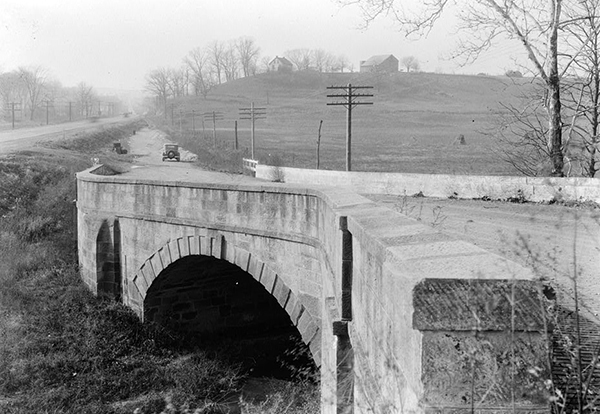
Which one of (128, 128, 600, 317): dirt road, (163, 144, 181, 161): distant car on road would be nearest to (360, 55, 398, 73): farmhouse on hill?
(163, 144, 181, 161): distant car on road

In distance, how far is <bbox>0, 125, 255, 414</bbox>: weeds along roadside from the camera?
10.9 meters

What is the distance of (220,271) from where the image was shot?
45.1ft

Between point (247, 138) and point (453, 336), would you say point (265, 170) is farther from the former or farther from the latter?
point (247, 138)

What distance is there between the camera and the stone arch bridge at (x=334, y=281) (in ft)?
7.52

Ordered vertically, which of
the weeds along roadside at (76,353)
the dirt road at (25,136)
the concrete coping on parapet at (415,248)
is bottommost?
the weeds along roadside at (76,353)

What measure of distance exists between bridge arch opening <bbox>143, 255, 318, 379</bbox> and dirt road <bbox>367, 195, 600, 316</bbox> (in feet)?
15.0

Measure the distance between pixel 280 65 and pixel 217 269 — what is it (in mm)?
111241

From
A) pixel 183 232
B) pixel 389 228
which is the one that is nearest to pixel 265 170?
pixel 183 232

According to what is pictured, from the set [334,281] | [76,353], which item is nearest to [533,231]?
[334,281]

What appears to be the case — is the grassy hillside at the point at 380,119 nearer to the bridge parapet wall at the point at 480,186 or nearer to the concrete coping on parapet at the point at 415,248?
the bridge parapet wall at the point at 480,186

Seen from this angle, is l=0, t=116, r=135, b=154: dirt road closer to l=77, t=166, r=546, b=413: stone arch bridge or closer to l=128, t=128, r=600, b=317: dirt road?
l=77, t=166, r=546, b=413: stone arch bridge

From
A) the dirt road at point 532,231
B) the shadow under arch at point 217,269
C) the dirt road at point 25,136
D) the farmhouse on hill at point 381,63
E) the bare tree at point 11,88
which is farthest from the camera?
the farmhouse on hill at point 381,63

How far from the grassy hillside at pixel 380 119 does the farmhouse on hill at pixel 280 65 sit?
667 centimetres

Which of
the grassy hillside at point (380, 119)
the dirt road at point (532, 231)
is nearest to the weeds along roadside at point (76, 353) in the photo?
the dirt road at point (532, 231)
